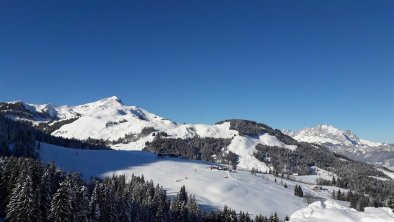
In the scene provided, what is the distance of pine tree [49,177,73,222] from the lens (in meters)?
83.4

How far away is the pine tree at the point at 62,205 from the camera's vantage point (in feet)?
274

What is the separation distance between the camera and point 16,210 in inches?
3337

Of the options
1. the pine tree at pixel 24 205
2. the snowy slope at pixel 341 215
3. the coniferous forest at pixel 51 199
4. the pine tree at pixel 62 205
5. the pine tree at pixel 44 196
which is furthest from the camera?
the pine tree at pixel 44 196

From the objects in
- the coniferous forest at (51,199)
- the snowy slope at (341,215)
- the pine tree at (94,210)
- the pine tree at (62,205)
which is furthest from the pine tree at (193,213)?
the snowy slope at (341,215)

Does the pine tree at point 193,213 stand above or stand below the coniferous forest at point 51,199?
below

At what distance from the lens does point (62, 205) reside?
3300 inches

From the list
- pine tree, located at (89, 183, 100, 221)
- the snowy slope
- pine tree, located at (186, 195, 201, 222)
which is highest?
the snowy slope

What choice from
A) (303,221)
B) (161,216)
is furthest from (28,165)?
(303,221)

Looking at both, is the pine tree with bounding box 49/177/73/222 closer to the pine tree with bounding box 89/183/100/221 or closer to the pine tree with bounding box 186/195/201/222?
the pine tree with bounding box 89/183/100/221

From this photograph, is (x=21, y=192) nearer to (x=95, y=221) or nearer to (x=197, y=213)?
(x=95, y=221)

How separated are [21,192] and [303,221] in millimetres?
64099

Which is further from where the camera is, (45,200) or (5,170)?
(5,170)

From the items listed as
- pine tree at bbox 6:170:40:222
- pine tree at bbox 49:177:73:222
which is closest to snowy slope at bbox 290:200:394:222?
pine tree at bbox 49:177:73:222

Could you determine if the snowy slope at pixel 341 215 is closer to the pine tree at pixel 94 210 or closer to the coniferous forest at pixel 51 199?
the coniferous forest at pixel 51 199
